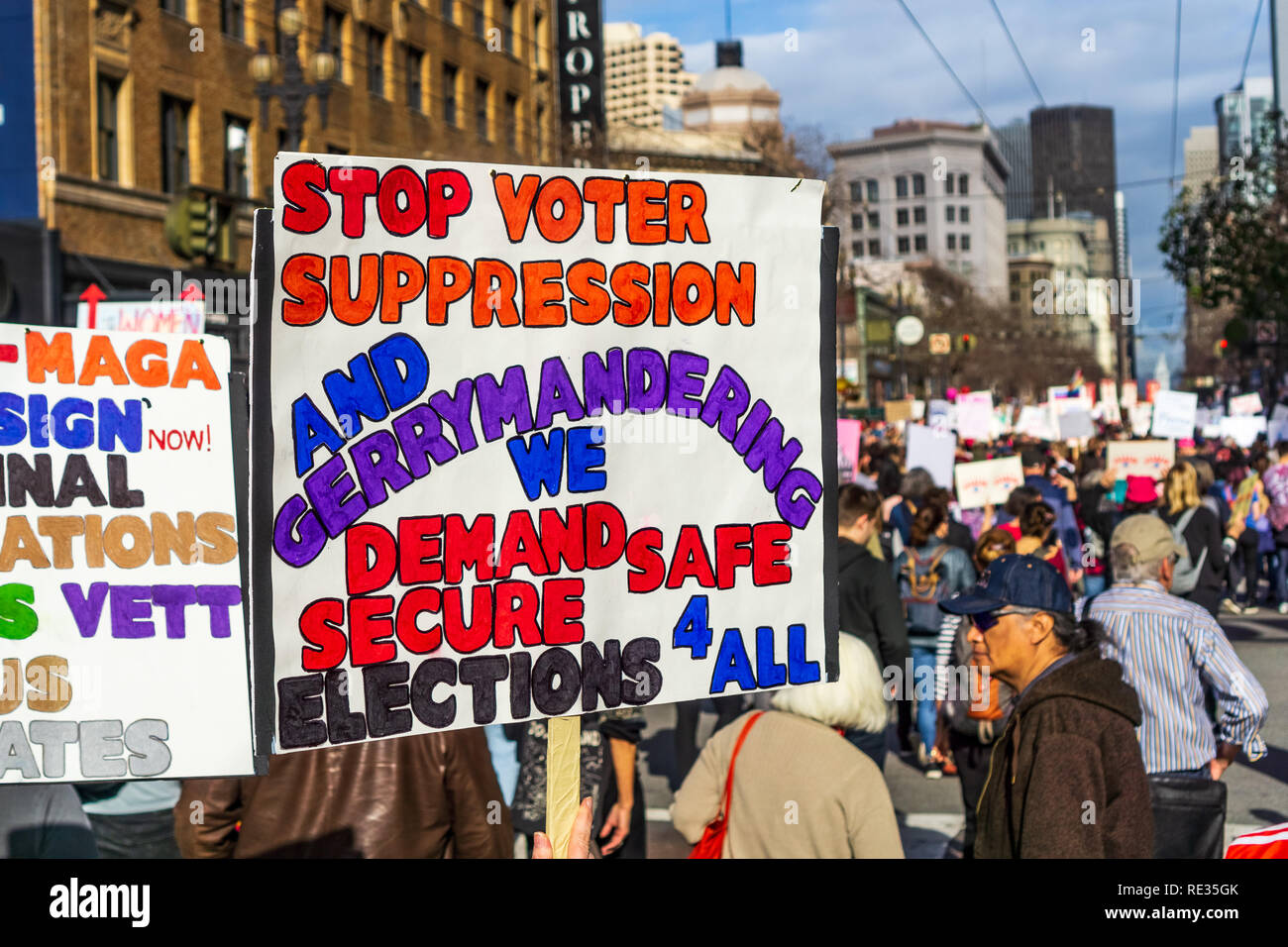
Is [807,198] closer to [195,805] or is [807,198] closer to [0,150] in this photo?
[195,805]

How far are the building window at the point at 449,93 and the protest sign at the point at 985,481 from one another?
2717cm

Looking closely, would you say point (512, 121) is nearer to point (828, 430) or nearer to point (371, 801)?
point (371, 801)

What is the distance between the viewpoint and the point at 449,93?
37.7 m

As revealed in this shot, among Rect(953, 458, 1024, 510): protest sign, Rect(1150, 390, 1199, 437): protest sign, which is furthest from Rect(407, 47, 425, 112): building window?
Rect(953, 458, 1024, 510): protest sign

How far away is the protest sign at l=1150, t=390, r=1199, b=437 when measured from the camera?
1950cm

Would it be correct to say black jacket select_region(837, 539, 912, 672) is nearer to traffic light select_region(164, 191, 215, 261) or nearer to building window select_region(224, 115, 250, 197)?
traffic light select_region(164, 191, 215, 261)

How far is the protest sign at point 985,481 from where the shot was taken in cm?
1304

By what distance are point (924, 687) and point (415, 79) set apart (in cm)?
3053

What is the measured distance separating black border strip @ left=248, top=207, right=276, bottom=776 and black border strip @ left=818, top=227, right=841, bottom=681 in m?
1.25

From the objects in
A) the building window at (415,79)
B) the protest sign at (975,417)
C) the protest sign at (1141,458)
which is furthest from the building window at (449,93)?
the protest sign at (1141,458)

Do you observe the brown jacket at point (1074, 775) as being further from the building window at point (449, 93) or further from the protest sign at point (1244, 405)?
the building window at point (449, 93)

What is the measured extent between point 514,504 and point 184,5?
26837 mm

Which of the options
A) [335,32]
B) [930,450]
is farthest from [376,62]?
[930,450]

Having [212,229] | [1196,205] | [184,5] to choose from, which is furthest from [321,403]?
[1196,205]
